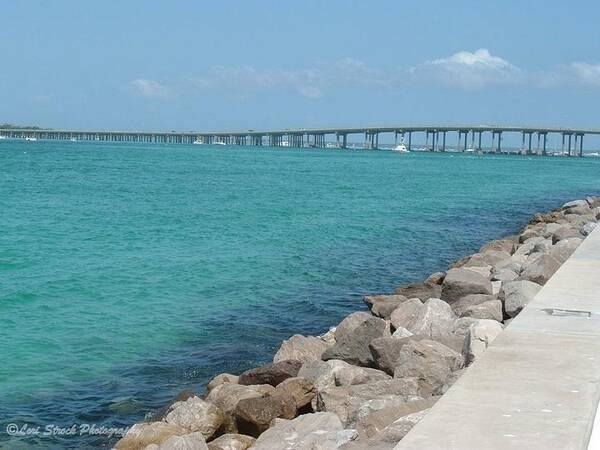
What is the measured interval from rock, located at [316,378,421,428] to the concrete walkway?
3.00 ft

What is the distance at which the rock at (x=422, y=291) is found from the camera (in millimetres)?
12906

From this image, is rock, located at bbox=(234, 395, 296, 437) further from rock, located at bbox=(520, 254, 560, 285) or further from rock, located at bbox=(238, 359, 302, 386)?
rock, located at bbox=(520, 254, 560, 285)

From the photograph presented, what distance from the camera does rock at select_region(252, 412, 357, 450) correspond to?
6.00 metres

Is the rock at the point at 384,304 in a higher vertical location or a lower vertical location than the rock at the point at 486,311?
lower

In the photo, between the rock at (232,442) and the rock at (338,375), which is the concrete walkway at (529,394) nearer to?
the rock at (338,375)

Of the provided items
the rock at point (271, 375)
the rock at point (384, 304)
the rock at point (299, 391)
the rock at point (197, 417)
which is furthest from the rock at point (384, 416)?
the rock at point (384, 304)

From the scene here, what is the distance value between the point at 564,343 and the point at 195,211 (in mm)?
25004

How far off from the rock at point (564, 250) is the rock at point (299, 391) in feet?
17.6

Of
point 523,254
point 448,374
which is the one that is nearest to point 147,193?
point 523,254

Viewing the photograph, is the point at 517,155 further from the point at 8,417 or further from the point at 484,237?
the point at 8,417

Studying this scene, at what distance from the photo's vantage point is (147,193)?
3894 centimetres

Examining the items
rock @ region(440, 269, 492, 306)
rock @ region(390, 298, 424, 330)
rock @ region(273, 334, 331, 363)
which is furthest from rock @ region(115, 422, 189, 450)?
rock @ region(440, 269, 492, 306)

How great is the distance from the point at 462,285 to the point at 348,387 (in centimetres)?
→ 465

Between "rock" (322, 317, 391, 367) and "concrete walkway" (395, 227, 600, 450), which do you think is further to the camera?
"rock" (322, 317, 391, 367)
